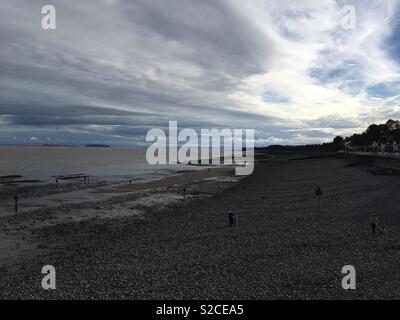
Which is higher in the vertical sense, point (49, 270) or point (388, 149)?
point (388, 149)

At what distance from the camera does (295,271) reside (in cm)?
1219

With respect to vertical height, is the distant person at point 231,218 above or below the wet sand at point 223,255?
above

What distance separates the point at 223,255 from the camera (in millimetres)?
14508

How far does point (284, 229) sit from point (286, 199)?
34.8 ft

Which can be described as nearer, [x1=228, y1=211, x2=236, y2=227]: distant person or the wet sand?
the wet sand

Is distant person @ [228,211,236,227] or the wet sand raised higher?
distant person @ [228,211,236,227]

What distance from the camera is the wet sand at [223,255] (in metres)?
11.1

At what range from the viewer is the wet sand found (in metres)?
11.1

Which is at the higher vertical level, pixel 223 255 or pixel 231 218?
pixel 231 218

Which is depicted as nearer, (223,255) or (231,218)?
(223,255)

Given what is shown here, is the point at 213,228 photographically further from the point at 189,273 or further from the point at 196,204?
the point at 196,204

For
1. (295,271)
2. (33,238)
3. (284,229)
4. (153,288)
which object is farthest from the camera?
(33,238)

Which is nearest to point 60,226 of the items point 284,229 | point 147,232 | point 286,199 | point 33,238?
point 33,238

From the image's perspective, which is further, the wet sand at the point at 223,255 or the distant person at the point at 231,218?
the distant person at the point at 231,218
